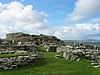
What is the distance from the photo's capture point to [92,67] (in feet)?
86.4

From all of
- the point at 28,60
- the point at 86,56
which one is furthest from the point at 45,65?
the point at 86,56

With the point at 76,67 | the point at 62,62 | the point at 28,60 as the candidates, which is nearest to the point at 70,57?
the point at 62,62

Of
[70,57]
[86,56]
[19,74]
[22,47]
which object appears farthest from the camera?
[22,47]

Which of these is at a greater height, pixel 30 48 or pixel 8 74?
pixel 30 48

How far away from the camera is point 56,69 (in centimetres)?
2461

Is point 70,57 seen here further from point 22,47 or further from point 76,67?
point 22,47

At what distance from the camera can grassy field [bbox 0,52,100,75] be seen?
76.6 ft

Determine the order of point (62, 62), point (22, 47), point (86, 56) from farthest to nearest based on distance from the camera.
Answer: point (22, 47) → point (86, 56) → point (62, 62)

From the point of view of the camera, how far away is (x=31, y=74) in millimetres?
22703

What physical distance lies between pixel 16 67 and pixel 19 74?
241 centimetres

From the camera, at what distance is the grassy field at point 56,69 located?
23359 mm

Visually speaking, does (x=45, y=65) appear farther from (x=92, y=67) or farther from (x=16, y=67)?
(x=92, y=67)

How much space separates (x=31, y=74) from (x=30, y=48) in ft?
53.3

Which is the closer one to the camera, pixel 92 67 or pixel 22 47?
pixel 92 67
